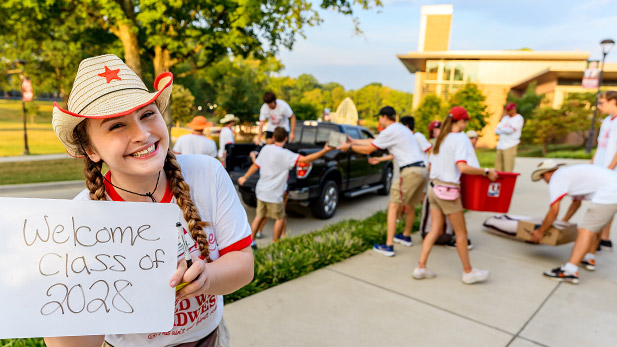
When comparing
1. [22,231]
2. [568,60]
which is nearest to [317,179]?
[22,231]

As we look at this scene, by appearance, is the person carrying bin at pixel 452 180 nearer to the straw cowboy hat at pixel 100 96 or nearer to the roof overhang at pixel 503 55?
the straw cowboy hat at pixel 100 96

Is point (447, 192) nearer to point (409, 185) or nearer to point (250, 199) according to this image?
point (409, 185)

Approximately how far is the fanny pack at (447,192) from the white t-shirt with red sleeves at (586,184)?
1.08m

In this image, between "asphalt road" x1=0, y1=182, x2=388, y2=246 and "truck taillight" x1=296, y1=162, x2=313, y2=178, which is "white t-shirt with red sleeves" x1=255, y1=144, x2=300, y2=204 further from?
"truck taillight" x1=296, y1=162, x2=313, y2=178

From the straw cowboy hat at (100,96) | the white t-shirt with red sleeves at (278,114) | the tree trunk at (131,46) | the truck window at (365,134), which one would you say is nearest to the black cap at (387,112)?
the white t-shirt with red sleeves at (278,114)

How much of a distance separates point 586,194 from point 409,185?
1930mm

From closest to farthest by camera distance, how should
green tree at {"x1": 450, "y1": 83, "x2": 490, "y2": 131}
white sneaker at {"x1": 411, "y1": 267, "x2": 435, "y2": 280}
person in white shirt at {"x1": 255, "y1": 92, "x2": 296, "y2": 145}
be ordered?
white sneaker at {"x1": 411, "y1": 267, "x2": 435, "y2": 280}
person in white shirt at {"x1": 255, "y1": 92, "x2": 296, "y2": 145}
green tree at {"x1": 450, "y1": 83, "x2": 490, "y2": 131}

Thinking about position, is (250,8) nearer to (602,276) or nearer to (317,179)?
(317,179)

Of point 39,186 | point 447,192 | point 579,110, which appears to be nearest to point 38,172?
point 39,186

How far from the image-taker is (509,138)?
891 centimetres

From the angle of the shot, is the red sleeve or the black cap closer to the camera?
the red sleeve

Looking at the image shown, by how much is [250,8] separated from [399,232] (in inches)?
262

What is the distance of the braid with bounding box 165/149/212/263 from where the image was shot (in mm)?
1260

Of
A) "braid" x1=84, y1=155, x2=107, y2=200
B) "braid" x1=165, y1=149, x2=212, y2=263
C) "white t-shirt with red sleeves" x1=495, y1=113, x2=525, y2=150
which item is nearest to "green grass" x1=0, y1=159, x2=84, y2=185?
"braid" x1=84, y1=155, x2=107, y2=200
